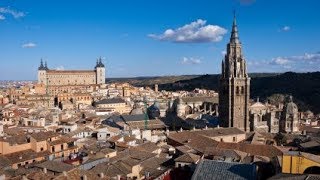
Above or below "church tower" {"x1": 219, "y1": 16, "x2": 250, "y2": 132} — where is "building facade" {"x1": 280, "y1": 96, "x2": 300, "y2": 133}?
below

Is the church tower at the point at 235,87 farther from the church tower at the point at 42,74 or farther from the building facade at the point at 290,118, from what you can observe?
the church tower at the point at 42,74

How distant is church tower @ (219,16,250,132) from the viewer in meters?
67.6

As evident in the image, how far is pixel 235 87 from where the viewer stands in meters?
67.5

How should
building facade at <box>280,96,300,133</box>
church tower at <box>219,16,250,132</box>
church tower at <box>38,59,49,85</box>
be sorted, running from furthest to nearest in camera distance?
church tower at <box>38,59,49,85</box> → building facade at <box>280,96,300,133</box> → church tower at <box>219,16,250,132</box>

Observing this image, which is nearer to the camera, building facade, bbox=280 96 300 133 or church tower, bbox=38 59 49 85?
building facade, bbox=280 96 300 133

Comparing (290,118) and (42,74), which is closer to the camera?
(290,118)

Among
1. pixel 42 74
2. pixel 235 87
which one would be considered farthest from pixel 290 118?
pixel 42 74

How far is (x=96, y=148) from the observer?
48.1 meters

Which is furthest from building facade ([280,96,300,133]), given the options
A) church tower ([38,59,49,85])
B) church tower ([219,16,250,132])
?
church tower ([38,59,49,85])

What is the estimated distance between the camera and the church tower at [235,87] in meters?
67.6

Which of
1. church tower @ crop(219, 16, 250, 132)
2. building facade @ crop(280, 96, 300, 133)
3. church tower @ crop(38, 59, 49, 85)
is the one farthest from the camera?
church tower @ crop(38, 59, 49, 85)

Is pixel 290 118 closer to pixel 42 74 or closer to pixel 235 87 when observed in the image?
pixel 235 87

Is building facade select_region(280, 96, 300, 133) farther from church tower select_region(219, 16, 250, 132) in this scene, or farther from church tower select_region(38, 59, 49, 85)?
church tower select_region(38, 59, 49, 85)

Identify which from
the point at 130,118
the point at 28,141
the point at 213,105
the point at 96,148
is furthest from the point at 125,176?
the point at 213,105
